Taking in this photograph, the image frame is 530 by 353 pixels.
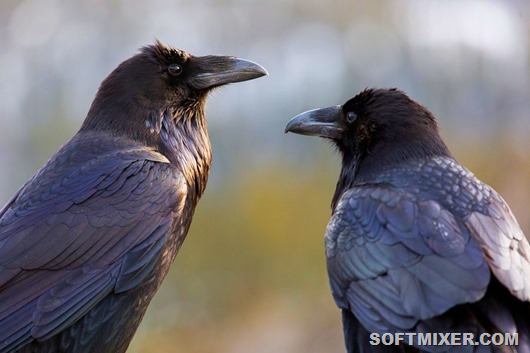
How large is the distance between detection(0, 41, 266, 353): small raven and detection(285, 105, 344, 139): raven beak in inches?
15.6

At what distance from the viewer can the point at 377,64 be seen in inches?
501

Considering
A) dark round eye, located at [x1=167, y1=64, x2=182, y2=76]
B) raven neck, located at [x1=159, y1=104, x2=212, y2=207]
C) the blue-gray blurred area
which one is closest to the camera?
raven neck, located at [x1=159, y1=104, x2=212, y2=207]

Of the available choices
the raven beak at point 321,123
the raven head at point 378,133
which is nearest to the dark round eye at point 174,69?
the raven beak at point 321,123

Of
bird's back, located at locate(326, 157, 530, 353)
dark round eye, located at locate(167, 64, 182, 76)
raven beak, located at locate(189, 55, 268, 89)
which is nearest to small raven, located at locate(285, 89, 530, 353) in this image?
bird's back, located at locate(326, 157, 530, 353)

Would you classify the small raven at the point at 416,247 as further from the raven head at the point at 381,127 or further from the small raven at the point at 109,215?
the small raven at the point at 109,215

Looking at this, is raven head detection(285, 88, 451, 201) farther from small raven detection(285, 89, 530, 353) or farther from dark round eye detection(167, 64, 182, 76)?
dark round eye detection(167, 64, 182, 76)

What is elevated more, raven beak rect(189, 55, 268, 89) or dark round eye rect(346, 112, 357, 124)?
raven beak rect(189, 55, 268, 89)

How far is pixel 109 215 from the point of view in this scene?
5.05m

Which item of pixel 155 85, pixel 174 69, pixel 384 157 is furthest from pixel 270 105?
pixel 384 157

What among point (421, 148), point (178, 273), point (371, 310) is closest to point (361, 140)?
point (421, 148)

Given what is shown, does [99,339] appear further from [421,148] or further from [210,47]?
[210,47]

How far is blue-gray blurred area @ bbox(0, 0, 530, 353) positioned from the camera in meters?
11.6

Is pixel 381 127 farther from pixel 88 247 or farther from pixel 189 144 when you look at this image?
pixel 88 247

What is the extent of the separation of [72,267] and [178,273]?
671 cm
